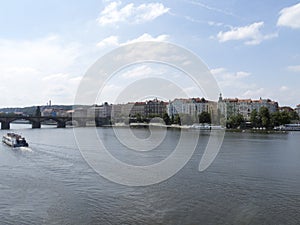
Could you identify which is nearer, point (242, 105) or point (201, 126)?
point (201, 126)

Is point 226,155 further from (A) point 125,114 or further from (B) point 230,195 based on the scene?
(A) point 125,114

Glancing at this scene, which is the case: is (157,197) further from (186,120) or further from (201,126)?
(186,120)

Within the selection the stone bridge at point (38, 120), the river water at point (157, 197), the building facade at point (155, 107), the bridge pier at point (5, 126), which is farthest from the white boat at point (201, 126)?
the river water at point (157, 197)

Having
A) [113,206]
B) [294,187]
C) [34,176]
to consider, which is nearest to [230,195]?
[294,187]

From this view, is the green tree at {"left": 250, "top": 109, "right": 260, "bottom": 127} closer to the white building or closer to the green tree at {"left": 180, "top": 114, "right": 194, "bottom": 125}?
the green tree at {"left": 180, "top": 114, "right": 194, "bottom": 125}

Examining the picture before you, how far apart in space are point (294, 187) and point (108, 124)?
52.1 m

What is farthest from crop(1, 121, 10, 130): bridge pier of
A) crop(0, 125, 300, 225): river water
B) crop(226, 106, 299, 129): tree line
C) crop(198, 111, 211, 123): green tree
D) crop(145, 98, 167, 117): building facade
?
crop(145, 98, 167, 117): building facade

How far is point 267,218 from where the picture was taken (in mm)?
7500

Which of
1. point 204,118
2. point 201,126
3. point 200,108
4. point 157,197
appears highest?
point 200,108

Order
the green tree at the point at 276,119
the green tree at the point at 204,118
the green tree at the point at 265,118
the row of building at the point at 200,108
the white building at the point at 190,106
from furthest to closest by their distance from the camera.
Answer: the white building at the point at 190,106 → the row of building at the point at 200,108 → the green tree at the point at 204,118 → the green tree at the point at 276,119 → the green tree at the point at 265,118

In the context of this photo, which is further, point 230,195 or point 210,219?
point 230,195

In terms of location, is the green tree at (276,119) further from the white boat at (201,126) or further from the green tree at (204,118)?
the green tree at (204,118)

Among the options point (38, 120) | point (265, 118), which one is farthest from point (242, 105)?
point (38, 120)

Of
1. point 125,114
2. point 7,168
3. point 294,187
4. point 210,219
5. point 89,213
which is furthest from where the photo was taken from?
point 125,114
